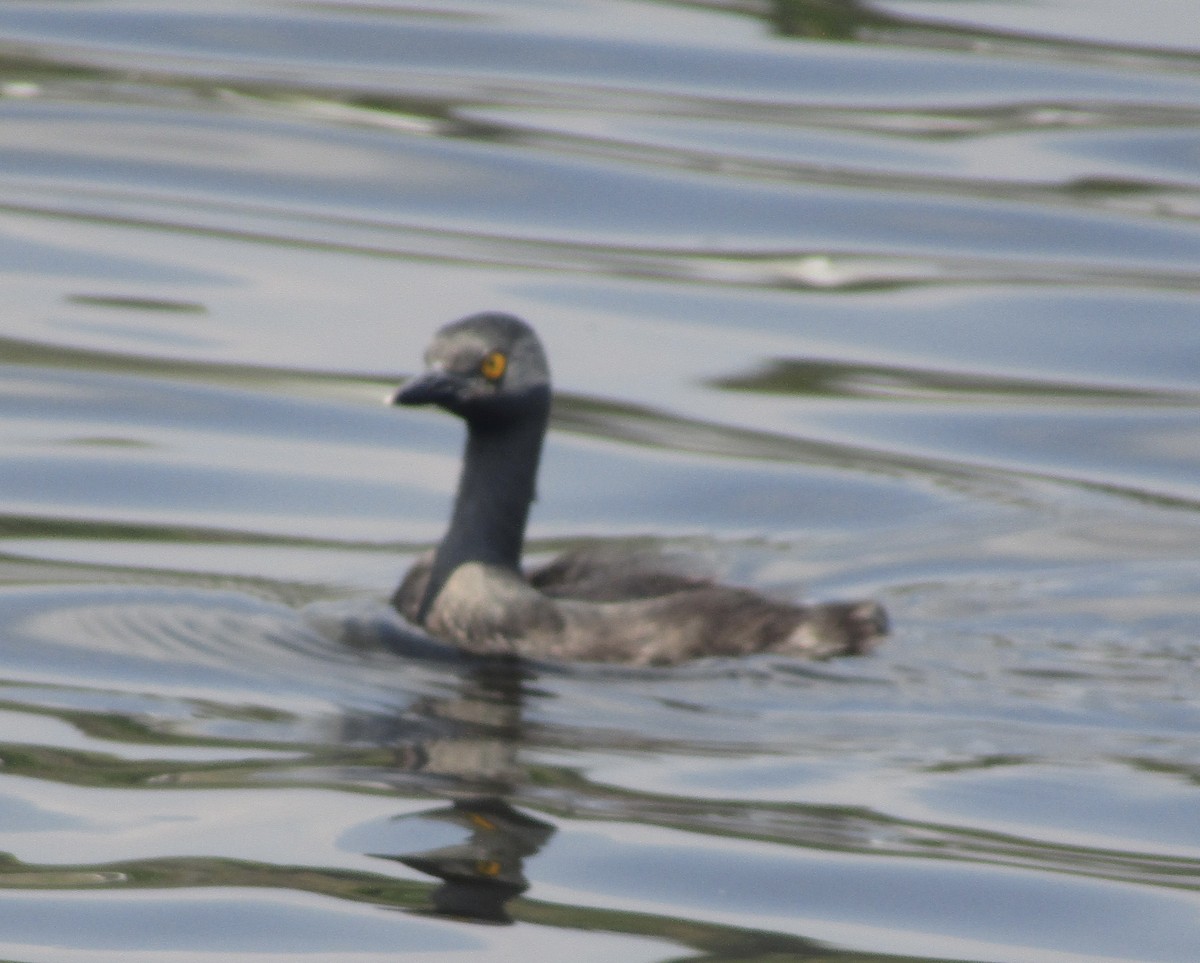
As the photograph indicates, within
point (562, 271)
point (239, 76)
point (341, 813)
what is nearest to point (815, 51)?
point (239, 76)

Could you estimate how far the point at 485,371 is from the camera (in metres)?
9.84

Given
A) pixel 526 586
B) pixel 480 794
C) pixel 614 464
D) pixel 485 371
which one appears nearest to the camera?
pixel 480 794

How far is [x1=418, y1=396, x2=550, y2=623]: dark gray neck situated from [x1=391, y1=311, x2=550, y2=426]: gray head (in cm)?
8

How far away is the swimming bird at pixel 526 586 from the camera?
31.4 ft

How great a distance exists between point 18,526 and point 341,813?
405 centimetres

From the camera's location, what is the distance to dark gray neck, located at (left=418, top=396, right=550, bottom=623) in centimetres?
1009

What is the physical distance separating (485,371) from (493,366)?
0.04 m

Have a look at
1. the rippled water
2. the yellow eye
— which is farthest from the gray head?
the rippled water

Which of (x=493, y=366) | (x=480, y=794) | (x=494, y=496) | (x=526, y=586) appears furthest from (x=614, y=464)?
(x=480, y=794)

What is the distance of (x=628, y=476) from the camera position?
12555 mm

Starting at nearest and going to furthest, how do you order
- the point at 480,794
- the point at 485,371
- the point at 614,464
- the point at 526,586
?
1. the point at 480,794
2. the point at 485,371
3. the point at 526,586
4. the point at 614,464

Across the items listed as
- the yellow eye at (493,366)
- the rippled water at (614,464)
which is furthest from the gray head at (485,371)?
the rippled water at (614,464)

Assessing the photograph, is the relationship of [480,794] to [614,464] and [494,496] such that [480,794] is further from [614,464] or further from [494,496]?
[614,464]

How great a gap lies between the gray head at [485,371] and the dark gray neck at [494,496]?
82 mm
